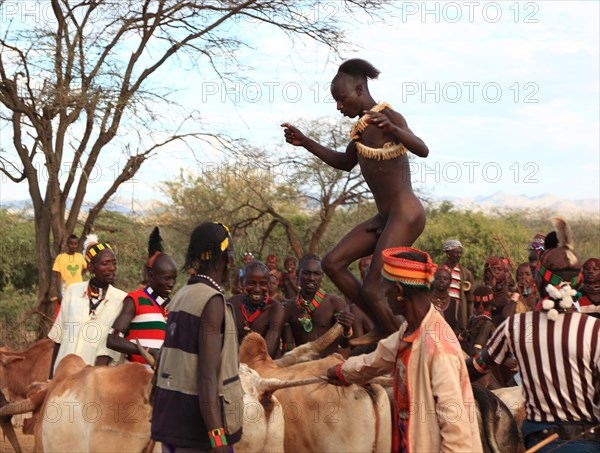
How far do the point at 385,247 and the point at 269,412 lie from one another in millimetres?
1195

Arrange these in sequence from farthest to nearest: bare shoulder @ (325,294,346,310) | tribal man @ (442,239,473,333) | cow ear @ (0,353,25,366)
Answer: tribal man @ (442,239,473,333) → cow ear @ (0,353,25,366) → bare shoulder @ (325,294,346,310)

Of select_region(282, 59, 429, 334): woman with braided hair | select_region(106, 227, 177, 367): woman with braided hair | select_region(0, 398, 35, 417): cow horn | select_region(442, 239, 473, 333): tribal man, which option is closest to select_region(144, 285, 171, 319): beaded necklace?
select_region(106, 227, 177, 367): woman with braided hair

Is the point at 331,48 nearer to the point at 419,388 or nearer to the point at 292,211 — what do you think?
the point at 419,388

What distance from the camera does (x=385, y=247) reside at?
216 inches

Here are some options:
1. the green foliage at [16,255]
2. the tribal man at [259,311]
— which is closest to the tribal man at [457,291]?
the tribal man at [259,311]

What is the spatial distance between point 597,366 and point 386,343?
0.97 meters

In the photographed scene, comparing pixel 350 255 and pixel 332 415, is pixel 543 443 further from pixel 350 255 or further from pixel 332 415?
pixel 350 255

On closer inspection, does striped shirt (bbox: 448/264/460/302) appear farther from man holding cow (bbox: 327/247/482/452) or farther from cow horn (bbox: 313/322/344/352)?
man holding cow (bbox: 327/247/482/452)

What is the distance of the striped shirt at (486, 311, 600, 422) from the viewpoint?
4.18 m

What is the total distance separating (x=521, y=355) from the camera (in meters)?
4.30

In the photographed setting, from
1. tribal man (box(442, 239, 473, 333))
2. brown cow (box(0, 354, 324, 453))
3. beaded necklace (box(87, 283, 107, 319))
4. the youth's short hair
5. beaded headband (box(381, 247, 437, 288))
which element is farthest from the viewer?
tribal man (box(442, 239, 473, 333))

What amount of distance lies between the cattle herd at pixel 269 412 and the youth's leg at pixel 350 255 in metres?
0.39

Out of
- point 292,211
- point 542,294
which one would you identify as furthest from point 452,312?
point 292,211

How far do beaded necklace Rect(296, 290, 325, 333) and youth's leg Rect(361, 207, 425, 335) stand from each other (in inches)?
103
